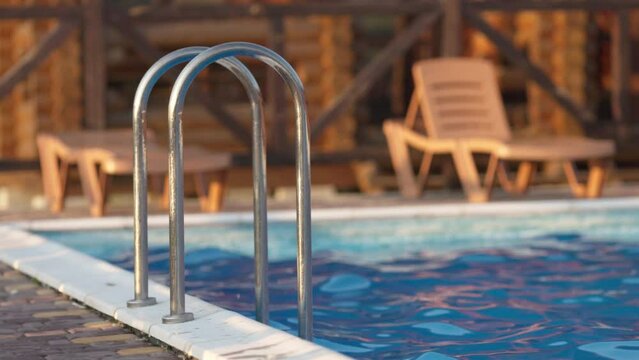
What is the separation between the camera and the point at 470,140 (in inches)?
340

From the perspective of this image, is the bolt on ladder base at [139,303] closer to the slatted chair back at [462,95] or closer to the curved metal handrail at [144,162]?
the curved metal handrail at [144,162]

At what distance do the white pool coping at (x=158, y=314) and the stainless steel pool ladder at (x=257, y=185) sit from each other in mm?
A: 110

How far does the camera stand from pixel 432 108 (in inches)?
357

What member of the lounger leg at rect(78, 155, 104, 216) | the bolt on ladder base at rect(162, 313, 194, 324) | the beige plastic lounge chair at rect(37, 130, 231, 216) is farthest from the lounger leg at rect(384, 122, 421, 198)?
the bolt on ladder base at rect(162, 313, 194, 324)

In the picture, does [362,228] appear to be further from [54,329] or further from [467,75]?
[54,329]

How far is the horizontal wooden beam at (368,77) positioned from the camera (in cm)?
948

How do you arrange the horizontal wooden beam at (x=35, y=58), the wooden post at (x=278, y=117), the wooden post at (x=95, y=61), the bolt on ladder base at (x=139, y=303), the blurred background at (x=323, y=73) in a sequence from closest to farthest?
the bolt on ladder base at (x=139, y=303) < the horizontal wooden beam at (x=35, y=58) < the wooden post at (x=95, y=61) < the blurred background at (x=323, y=73) < the wooden post at (x=278, y=117)

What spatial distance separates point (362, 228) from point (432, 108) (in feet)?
5.25

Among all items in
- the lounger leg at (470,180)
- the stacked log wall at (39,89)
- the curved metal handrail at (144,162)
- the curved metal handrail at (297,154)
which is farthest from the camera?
the stacked log wall at (39,89)

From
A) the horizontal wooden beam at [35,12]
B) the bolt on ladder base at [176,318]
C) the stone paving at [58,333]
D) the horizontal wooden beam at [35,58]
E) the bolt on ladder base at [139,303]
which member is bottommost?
the stone paving at [58,333]

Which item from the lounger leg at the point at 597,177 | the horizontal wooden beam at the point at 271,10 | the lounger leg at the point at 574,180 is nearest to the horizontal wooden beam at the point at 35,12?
the horizontal wooden beam at the point at 271,10

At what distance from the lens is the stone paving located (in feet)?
12.7

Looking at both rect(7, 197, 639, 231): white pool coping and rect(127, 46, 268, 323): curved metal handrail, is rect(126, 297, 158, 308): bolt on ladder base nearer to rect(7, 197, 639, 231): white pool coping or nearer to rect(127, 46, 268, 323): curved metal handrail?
rect(127, 46, 268, 323): curved metal handrail

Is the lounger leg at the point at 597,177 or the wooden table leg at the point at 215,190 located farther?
the lounger leg at the point at 597,177
